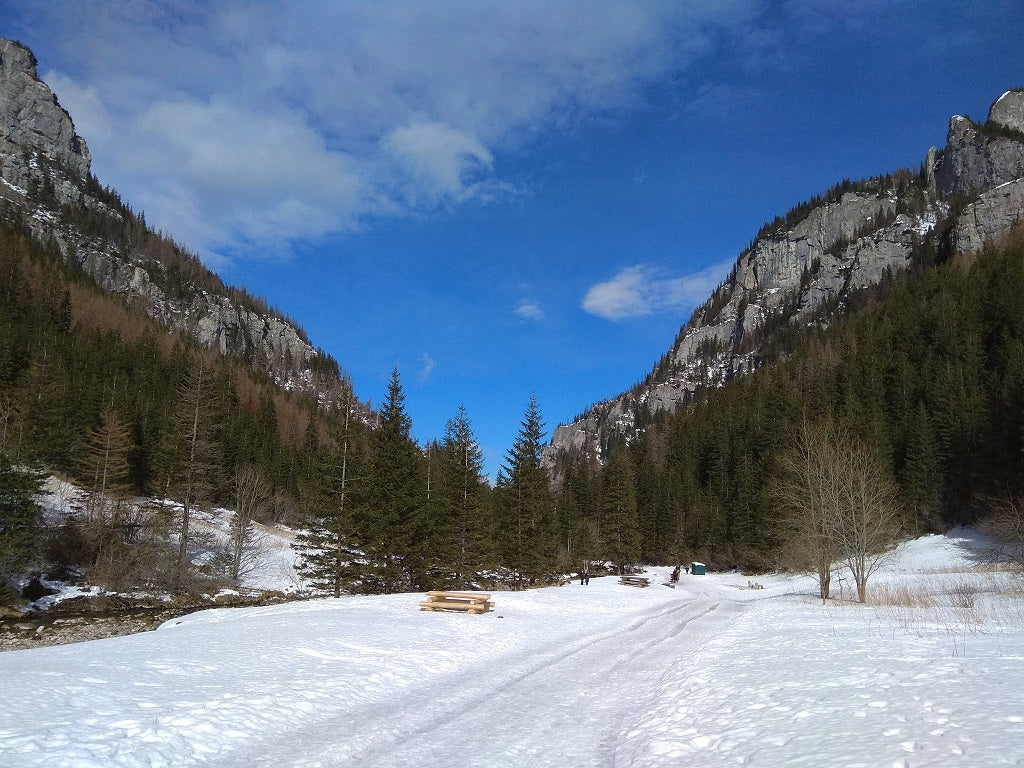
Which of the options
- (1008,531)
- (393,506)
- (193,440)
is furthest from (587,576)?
(193,440)

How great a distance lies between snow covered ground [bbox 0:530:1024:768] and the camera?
618 cm

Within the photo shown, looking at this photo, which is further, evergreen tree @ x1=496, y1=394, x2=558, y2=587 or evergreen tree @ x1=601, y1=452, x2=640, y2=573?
evergreen tree @ x1=601, y1=452, x2=640, y2=573

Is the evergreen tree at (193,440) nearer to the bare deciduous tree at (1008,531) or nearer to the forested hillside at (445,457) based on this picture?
the forested hillside at (445,457)

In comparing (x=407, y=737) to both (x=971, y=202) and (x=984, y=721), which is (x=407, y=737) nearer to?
(x=984, y=721)

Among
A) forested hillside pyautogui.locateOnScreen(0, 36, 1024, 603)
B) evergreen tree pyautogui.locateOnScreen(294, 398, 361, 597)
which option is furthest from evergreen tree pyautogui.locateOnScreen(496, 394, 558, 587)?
evergreen tree pyautogui.locateOnScreen(294, 398, 361, 597)

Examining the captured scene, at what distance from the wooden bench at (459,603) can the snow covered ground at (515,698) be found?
4139 millimetres

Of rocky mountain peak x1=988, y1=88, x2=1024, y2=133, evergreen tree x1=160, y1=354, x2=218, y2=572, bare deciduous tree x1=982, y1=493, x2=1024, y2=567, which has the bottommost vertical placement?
bare deciduous tree x1=982, y1=493, x2=1024, y2=567

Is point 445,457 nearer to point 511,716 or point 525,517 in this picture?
point 525,517

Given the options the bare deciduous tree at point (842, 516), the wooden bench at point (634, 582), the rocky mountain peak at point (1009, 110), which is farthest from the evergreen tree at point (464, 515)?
the rocky mountain peak at point (1009, 110)

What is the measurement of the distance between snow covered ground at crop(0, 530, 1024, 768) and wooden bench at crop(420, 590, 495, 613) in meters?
4.14

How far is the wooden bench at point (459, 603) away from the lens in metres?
20.4

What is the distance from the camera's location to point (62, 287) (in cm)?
10762

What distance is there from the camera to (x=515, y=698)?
959cm

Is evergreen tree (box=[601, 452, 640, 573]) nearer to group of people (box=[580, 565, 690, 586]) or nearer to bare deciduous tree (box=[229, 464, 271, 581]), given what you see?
group of people (box=[580, 565, 690, 586])
